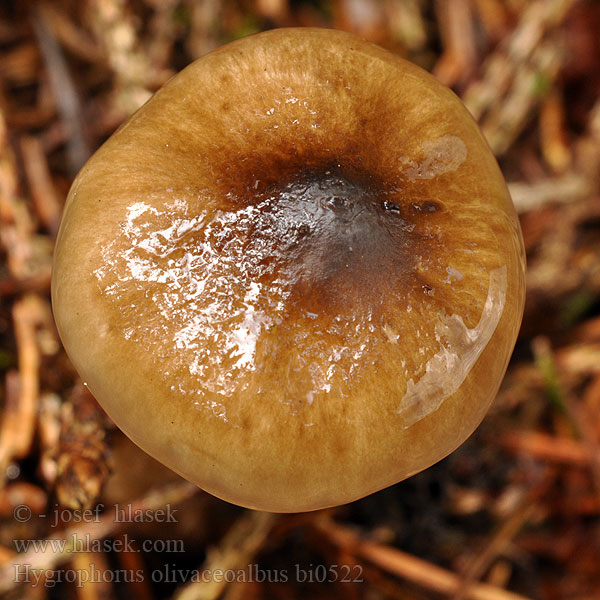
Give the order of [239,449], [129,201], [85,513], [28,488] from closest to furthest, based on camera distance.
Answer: [239,449], [129,201], [85,513], [28,488]

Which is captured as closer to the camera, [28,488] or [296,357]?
[296,357]

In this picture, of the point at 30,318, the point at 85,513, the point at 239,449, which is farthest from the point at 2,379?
the point at 239,449

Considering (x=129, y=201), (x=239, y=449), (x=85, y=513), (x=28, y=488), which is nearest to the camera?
(x=239, y=449)

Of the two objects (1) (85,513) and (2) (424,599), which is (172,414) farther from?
(2) (424,599)

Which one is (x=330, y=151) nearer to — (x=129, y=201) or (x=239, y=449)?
(x=129, y=201)

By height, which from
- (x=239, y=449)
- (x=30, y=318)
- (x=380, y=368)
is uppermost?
(x=380, y=368)

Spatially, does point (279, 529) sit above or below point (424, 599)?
above
